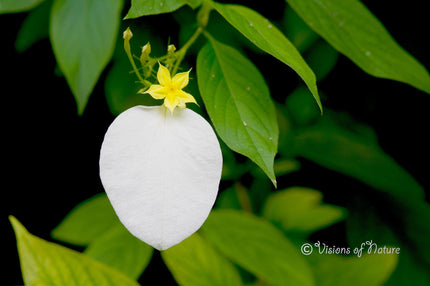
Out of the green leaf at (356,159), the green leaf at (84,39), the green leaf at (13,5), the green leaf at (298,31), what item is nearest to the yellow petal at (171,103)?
the green leaf at (84,39)

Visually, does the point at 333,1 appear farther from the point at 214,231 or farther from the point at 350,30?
the point at 214,231

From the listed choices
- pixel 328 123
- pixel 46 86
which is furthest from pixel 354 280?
pixel 46 86

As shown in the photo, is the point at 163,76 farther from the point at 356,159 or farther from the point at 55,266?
the point at 356,159

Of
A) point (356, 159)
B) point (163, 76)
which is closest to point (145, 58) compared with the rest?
point (163, 76)

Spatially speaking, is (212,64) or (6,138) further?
(6,138)

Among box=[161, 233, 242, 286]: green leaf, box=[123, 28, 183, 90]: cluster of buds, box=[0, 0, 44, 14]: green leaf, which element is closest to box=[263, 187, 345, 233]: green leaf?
box=[161, 233, 242, 286]: green leaf
